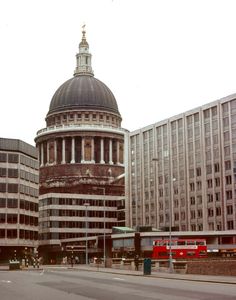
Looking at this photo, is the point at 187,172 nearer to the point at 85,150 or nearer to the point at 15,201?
the point at 15,201

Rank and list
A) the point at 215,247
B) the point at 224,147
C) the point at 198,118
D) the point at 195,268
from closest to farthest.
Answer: the point at 195,268 < the point at 215,247 < the point at 224,147 < the point at 198,118

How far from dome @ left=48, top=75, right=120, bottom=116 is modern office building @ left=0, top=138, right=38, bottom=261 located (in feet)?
193

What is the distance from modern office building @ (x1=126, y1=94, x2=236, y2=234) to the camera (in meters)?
131

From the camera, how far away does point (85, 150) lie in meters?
185

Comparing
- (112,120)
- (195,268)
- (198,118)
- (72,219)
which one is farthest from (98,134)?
(195,268)

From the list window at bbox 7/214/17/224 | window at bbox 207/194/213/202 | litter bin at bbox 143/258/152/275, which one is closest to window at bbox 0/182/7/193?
window at bbox 7/214/17/224

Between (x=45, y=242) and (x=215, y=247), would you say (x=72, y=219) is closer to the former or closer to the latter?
(x=45, y=242)

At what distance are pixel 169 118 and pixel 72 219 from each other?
35193 millimetres

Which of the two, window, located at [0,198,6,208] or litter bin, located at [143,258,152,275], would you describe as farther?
window, located at [0,198,6,208]

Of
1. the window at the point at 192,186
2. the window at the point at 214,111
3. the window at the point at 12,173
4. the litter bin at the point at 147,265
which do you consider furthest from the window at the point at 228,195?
the litter bin at the point at 147,265

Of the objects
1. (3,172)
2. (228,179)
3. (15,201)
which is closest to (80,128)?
(3,172)

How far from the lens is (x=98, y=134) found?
184750 millimetres

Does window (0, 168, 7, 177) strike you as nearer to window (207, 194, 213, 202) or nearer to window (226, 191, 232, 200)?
window (207, 194, 213, 202)

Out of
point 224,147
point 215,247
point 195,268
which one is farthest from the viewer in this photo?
point 224,147
